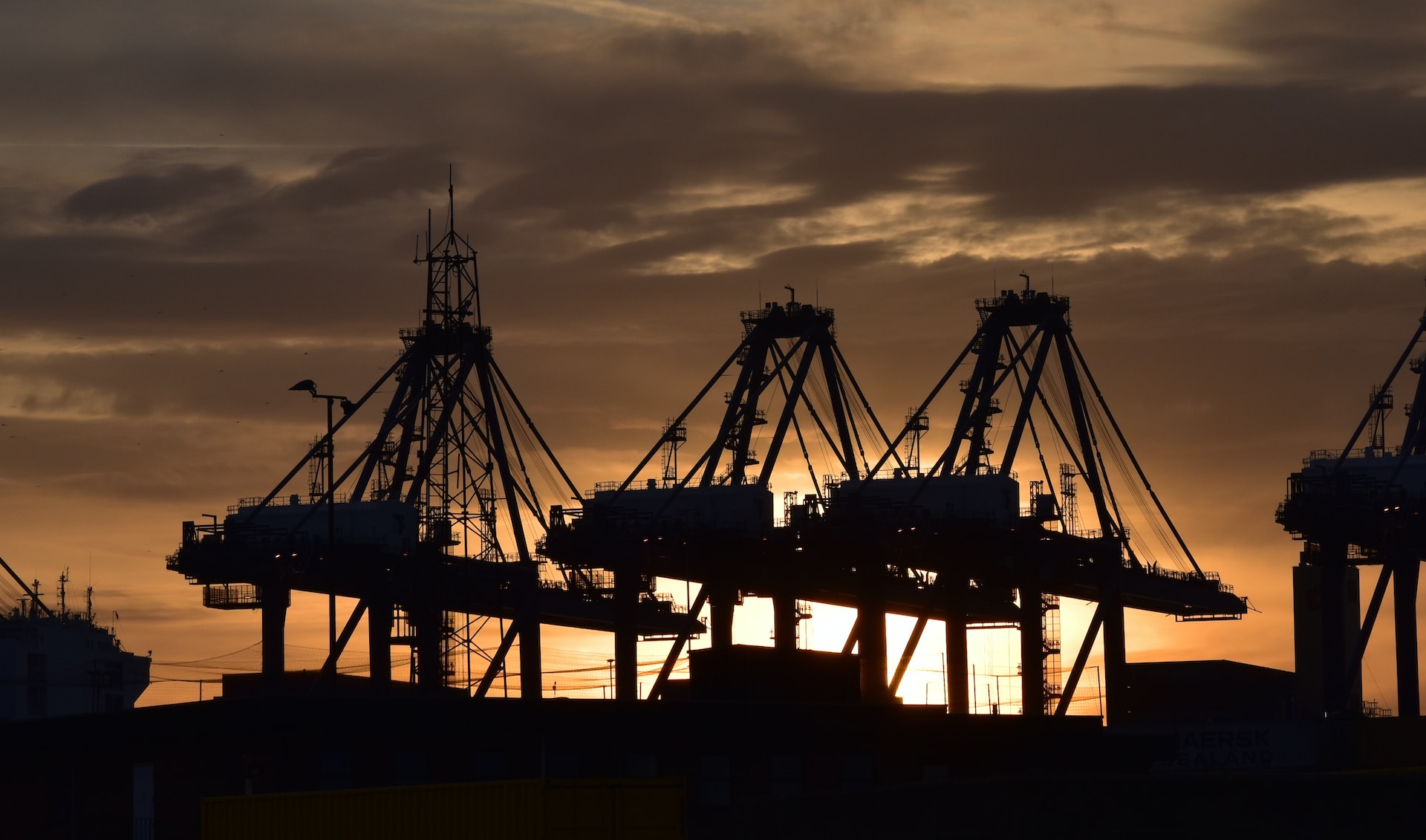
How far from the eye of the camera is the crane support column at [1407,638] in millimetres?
122750

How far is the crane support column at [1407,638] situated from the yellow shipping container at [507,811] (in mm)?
84106

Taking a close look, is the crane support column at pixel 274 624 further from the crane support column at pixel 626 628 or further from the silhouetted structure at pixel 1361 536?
the silhouetted structure at pixel 1361 536

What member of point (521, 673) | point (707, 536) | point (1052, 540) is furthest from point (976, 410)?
point (521, 673)

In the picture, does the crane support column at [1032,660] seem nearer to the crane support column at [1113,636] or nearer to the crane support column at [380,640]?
the crane support column at [1113,636]

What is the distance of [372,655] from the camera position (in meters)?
134

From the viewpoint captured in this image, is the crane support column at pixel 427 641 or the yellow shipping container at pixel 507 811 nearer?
the yellow shipping container at pixel 507 811

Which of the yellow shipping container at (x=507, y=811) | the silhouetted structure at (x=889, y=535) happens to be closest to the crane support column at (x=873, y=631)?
the silhouetted structure at (x=889, y=535)

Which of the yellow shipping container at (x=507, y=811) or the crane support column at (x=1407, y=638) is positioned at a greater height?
the crane support column at (x=1407, y=638)

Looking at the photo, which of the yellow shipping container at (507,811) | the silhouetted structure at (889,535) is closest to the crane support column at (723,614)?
the silhouetted structure at (889,535)

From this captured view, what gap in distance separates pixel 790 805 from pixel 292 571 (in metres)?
77.5

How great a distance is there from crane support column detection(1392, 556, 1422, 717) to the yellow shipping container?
8411 cm

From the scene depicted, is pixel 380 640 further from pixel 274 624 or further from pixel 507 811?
pixel 507 811

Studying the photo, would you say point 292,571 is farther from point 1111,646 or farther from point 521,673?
point 1111,646

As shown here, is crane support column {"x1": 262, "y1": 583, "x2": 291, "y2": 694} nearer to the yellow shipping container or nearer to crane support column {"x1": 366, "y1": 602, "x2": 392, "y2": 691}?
crane support column {"x1": 366, "y1": 602, "x2": 392, "y2": 691}
